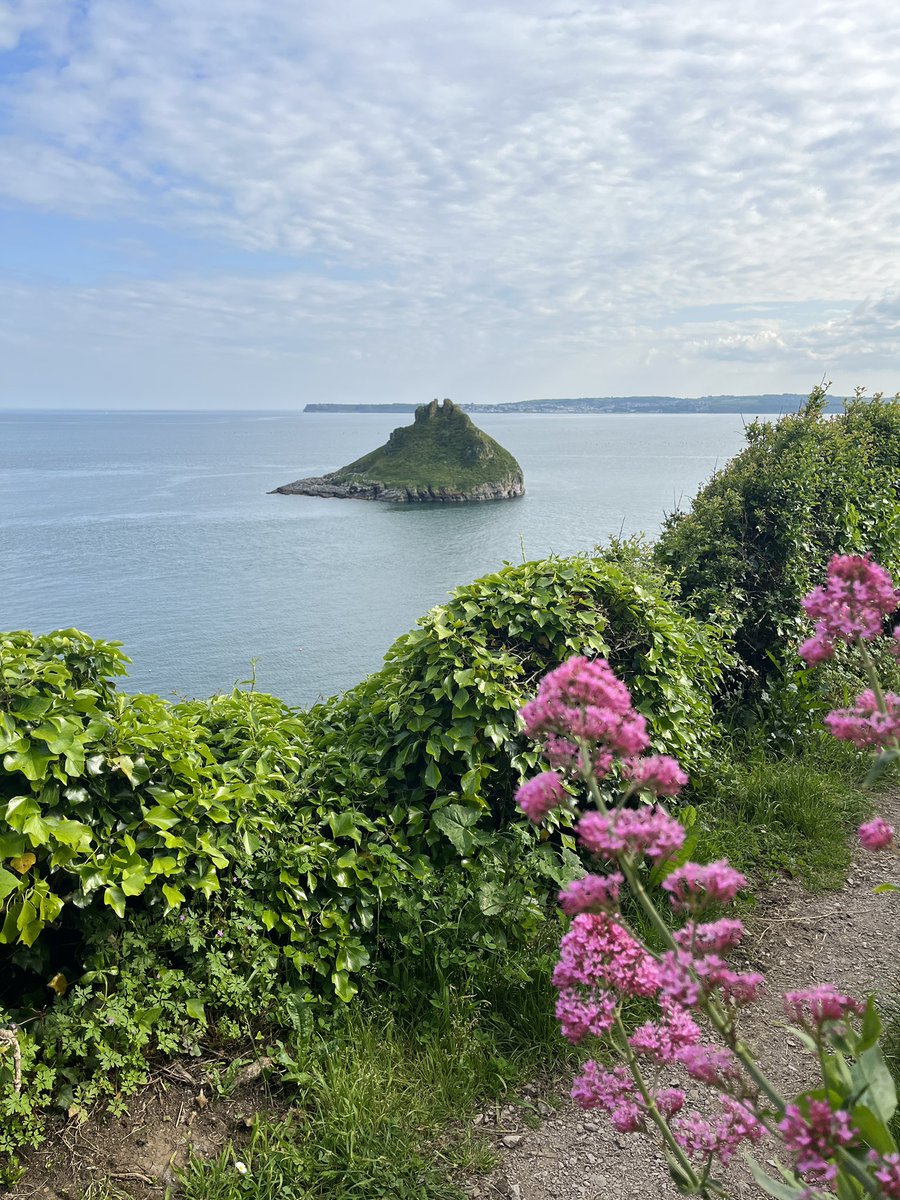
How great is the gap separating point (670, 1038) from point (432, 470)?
69.6 metres

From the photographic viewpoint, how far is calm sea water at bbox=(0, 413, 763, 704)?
886 inches

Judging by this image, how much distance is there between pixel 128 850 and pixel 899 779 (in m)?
6.04

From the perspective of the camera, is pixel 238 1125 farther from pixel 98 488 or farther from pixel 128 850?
pixel 98 488

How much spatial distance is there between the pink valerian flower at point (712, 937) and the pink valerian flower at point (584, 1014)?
0.32 m

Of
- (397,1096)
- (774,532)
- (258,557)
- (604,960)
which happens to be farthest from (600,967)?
(258,557)

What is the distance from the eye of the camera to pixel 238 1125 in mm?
3432

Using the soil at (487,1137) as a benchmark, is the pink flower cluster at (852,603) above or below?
above

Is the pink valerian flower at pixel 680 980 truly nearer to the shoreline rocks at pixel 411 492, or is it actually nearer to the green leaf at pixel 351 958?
the green leaf at pixel 351 958

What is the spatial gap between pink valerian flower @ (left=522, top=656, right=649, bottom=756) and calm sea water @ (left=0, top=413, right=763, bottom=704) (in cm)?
509

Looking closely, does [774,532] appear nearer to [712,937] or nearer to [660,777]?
[660,777]

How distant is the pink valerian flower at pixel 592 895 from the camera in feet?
5.02

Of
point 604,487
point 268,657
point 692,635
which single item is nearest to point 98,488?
point 604,487

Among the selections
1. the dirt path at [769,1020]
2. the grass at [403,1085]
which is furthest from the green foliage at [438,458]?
the grass at [403,1085]

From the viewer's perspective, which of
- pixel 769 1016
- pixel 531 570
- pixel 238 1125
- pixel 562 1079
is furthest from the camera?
pixel 531 570
